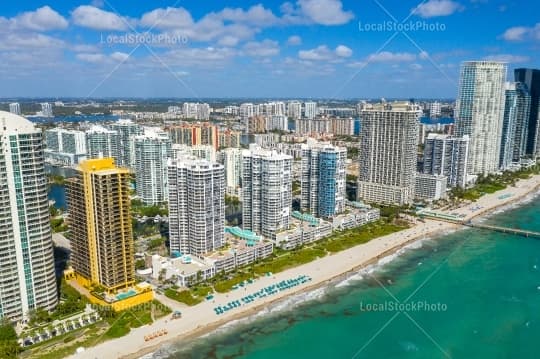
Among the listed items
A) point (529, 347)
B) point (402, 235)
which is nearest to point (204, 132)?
point (402, 235)

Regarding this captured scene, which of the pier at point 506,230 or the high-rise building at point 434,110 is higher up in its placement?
the high-rise building at point 434,110

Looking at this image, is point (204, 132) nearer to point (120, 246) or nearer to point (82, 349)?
point (120, 246)

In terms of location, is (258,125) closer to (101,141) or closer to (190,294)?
(101,141)

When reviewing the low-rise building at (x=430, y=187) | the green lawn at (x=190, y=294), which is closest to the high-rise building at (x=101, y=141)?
the green lawn at (x=190, y=294)

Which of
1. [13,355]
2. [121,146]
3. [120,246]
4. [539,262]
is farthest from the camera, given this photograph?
[121,146]

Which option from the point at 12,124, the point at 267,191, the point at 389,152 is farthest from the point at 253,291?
the point at 389,152

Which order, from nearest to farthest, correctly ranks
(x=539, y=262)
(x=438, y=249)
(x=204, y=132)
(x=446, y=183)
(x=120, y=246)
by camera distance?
1. (x=120, y=246)
2. (x=539, y=262)
3. (x=438, y=249)
4. (x=446, y=183)
5. (x=204, y=132)

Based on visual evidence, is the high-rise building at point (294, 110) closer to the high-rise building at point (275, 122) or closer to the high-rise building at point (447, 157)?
the high-rise building at point (275, 122)

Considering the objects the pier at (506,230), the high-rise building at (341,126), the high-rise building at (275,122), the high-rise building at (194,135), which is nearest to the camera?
the pier at (506,230)

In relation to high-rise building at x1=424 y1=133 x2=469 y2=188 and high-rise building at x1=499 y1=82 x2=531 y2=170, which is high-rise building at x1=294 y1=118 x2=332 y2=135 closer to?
high-rise building at x1=499 y1=82 x2=531 y2=170
